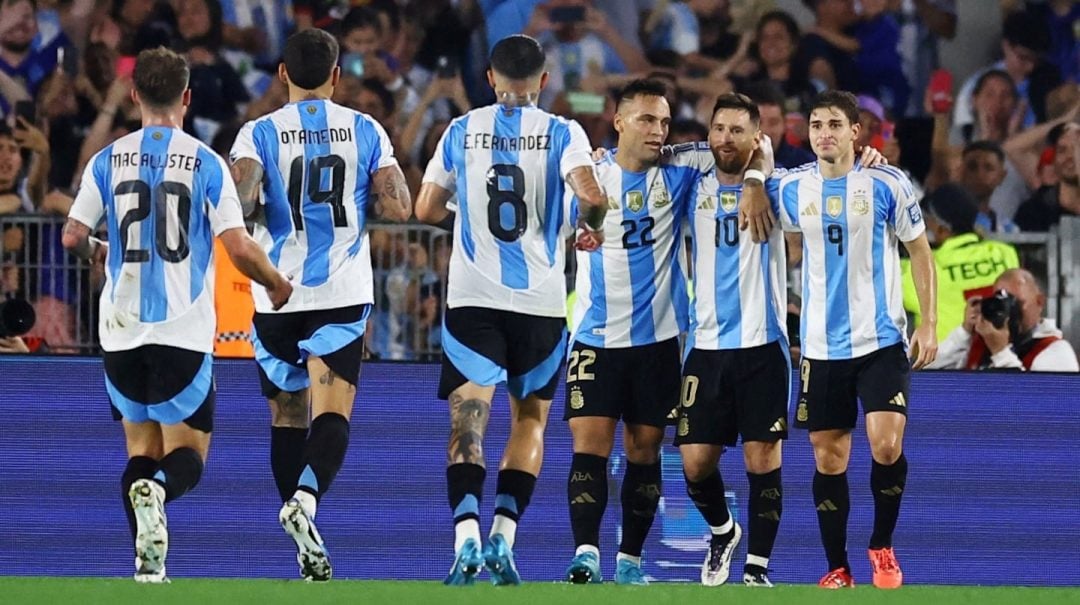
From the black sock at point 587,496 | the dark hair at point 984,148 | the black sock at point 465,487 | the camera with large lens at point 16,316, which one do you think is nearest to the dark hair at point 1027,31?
the dark hair at point 984,148

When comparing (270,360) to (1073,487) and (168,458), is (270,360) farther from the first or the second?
(1073,487)

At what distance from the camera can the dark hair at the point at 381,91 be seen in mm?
14359

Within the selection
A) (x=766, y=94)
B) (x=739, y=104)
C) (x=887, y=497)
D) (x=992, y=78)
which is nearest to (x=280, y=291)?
(x=739, y=104)

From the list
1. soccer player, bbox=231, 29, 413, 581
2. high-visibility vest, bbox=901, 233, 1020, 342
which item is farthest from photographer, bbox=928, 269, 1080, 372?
soccer player, bbox=231, 29, 413, 581

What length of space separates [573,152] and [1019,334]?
420 centimetres

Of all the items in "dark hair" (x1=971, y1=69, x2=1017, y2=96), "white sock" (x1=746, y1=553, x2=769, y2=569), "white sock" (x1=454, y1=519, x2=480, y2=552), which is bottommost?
"white sock" (x1=746, y1=553, x2=769, y2=569)

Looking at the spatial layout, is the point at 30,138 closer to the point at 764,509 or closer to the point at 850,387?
the point at 764,509

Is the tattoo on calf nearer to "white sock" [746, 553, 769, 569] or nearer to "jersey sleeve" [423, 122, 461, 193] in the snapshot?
"jersey sleeve" [423, 122, 461, 193]

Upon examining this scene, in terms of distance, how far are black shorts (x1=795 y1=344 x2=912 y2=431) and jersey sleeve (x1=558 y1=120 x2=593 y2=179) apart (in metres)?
1.94

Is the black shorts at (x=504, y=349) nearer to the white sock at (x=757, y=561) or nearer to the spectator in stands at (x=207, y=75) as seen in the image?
the white sock at (x=757, y=561)

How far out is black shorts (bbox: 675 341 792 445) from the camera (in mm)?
9445

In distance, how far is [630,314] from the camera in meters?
9.28

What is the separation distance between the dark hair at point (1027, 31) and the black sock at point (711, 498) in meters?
6.73

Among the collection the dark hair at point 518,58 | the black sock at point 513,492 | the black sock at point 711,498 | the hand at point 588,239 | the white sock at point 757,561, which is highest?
the dark hair at point 518,58
